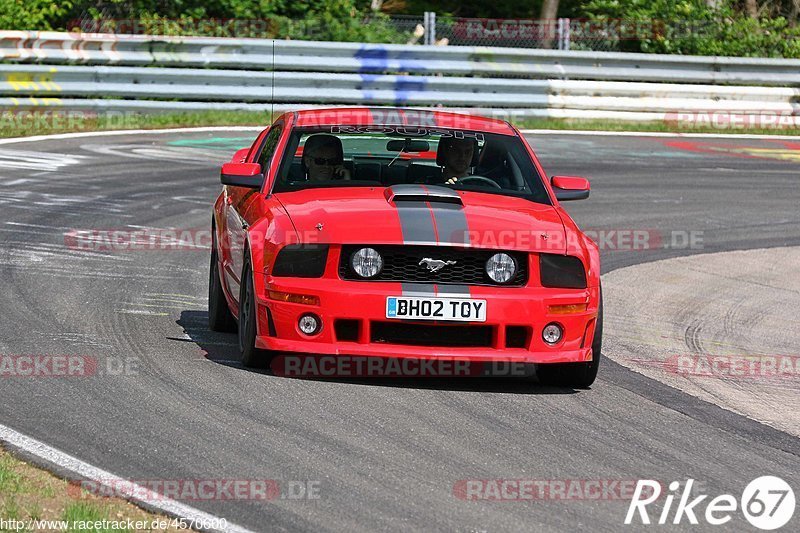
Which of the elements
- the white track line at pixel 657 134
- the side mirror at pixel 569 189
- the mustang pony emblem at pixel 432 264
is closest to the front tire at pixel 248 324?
the mustang pony emblem at pixel 432 264

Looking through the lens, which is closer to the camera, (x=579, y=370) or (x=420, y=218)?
(x=420, y=218)

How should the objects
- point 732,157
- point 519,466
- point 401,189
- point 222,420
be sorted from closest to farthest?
point 519,466 < point 222,420 < point 401,189 < point 732,157

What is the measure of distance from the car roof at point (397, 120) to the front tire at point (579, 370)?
168cm

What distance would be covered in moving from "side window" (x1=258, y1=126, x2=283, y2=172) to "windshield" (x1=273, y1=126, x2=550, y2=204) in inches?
7.7

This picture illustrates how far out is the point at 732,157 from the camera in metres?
20.3

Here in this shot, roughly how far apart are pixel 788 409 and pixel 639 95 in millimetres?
15828

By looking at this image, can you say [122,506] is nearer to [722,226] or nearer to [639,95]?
[722,226]

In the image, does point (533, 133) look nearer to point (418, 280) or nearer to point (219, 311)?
point (219, 311)

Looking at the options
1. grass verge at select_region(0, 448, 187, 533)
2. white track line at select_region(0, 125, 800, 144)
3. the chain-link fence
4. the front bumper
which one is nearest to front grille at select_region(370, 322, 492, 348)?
the front bumper

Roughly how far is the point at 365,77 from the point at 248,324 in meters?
14.2

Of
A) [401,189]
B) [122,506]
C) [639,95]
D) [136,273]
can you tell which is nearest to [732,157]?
[639,95]

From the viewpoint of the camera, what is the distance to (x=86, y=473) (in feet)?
17.9

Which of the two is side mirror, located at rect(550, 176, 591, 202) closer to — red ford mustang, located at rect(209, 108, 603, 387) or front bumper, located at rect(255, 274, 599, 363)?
red ford mustang, located at rect(209, 108, 603, 387)

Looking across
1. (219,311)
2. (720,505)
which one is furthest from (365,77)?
(720,505)
